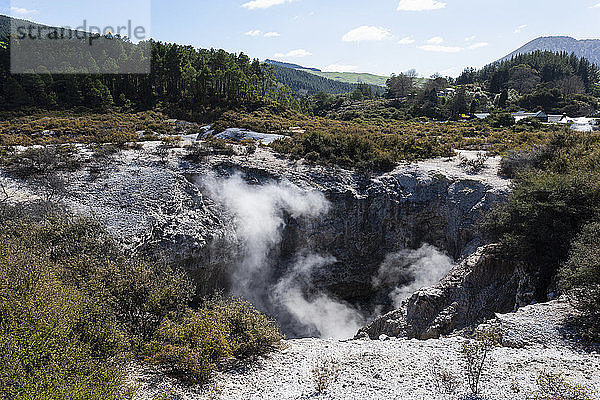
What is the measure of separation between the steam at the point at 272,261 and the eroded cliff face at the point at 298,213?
83 millimetres

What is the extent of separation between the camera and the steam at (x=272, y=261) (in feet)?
64.0

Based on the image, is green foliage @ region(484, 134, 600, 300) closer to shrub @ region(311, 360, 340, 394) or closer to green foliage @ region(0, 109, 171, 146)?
shrub @ region(311, 360, 340, 394)

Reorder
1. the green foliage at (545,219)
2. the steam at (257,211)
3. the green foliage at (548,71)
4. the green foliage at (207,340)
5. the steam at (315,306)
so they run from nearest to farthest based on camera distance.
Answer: the green foliage at (207,340), the green foliage at (545,219), the steam at (257,211), the steam at (315,306), the green foliage at (548,71)

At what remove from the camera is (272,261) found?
20250mm

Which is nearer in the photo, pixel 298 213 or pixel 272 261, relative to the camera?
pixel 272 261

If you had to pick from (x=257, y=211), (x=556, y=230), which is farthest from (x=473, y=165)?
(x=257, y=211)

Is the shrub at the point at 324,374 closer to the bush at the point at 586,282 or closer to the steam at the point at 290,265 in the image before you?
the bush at the point at 586,282

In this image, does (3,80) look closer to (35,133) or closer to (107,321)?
(35,133)

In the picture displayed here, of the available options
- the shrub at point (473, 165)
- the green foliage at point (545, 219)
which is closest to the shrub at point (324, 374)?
the green foliage at point (545, 219)

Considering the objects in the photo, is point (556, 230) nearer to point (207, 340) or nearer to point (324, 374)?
point (324, 374)

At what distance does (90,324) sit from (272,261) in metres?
12.2

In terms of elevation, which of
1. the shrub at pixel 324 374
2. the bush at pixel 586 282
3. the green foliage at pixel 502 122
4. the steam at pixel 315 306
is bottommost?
the steam at pixel 315 306

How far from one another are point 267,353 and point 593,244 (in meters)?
11.1

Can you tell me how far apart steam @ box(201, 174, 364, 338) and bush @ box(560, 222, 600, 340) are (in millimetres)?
11250
